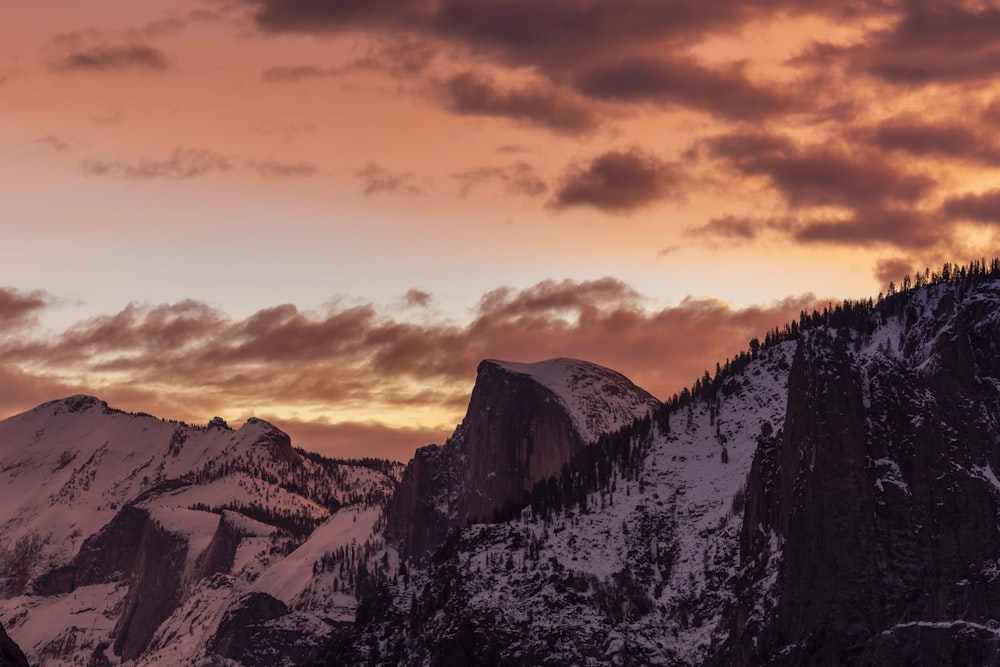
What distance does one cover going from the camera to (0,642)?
370 feet
